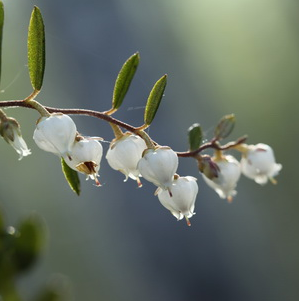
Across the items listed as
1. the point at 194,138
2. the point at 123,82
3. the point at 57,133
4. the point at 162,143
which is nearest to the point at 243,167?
the point at 194,138

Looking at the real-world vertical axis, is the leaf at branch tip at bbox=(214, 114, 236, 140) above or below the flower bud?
below

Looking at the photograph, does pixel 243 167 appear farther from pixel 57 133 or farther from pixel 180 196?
pixel 57 133

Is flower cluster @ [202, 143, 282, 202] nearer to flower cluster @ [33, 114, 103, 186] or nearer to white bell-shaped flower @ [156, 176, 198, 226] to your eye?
white bell-shaped flower @ [156, 176, 198, 226]

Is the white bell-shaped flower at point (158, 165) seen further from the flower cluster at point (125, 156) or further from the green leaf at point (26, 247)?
the green leaf at point (26, 247)

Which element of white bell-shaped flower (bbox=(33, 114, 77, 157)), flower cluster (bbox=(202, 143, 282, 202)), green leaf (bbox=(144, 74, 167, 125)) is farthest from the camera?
flower cluster (bbox=(202, 143, 282, 202))

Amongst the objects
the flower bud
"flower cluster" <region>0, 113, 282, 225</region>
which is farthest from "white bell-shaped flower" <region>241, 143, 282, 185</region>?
the flower bud

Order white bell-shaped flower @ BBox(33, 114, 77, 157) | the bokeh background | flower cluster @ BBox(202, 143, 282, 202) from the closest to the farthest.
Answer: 1. white bell-shaped flower @ BBox(33, 114, 77, 157)
2. flower cluster @ BBox(202, 143, 282, 202)
3. the bokeh background
